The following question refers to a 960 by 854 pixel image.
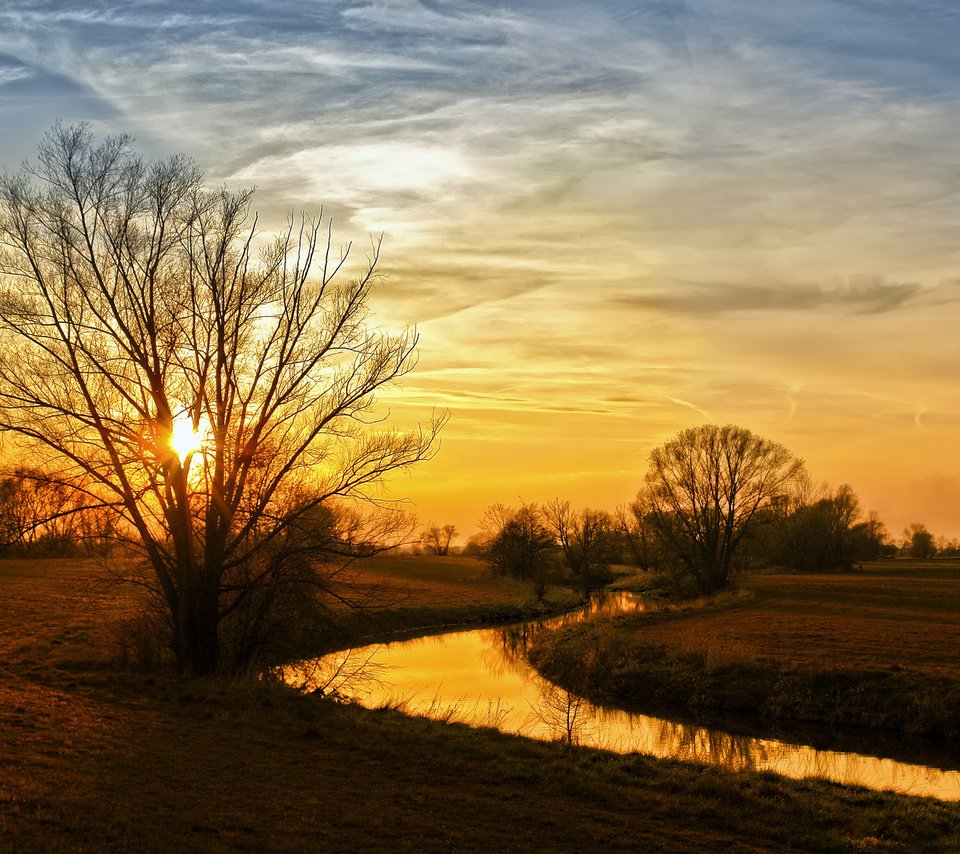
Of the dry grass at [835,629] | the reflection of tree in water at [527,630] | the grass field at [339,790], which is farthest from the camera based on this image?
the reflection of tree in water at [527,630]

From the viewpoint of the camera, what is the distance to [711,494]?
5881 cm

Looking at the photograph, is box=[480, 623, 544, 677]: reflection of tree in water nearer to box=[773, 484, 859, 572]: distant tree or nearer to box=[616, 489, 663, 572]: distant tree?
box=[616, 489, 663, 572]: distant tree

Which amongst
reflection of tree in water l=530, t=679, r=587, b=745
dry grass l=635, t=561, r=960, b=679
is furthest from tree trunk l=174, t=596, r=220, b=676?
dry grass l=635, t=561, r=960, b=679

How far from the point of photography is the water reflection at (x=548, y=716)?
16.8 m

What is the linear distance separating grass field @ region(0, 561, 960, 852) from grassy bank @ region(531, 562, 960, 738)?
952 centimetres

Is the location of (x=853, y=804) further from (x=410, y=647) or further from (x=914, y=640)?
(x=410, y=647)

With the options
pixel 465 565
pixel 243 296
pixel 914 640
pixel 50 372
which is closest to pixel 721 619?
pixel 914 640

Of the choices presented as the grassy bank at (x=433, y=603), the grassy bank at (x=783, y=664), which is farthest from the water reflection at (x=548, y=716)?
the grassy bank at (x=433, y=603)

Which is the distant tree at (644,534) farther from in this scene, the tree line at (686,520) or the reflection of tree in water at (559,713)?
the reflection of tree in water at (559,713)

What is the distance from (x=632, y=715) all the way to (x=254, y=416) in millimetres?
13157

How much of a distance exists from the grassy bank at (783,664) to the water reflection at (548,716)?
6.51ft

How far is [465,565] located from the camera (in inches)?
3223

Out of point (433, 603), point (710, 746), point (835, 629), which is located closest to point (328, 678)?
point (710, 746)

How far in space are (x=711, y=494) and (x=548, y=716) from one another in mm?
41852
